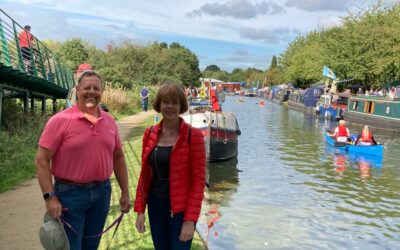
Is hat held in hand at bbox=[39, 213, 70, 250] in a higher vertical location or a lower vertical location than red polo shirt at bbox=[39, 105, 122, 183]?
lower

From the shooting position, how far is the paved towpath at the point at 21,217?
599 cm

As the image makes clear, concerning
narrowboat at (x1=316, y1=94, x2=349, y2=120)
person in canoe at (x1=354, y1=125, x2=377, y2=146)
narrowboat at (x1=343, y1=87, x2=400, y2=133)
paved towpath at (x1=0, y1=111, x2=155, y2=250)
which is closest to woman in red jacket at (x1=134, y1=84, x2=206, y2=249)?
paved towpath at (x1=0, y1=111, x2=155, y2=250)

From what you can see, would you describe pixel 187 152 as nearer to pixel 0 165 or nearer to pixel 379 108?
pixel 0 165

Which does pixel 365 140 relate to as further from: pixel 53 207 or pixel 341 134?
pixel 53 207

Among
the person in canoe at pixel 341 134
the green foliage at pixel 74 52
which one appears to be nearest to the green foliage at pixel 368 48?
the person in canoe at pixel 341 134

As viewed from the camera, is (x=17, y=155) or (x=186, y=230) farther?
(x=17, y=155)

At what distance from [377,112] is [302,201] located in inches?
967

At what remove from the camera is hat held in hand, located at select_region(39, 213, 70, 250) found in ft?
11.9

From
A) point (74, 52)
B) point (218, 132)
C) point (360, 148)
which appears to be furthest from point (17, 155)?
point (74, 52)

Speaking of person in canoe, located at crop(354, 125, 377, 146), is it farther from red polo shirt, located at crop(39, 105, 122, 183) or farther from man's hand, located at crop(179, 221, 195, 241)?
red polo shirt, located at crop(39, 105, 122, 183)

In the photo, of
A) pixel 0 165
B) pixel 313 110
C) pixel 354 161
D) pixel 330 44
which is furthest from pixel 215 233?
pixel 330 44

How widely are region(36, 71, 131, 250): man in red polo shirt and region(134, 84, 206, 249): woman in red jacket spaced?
34 centimetres

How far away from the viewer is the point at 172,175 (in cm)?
369

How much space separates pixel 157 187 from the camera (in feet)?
12.5
